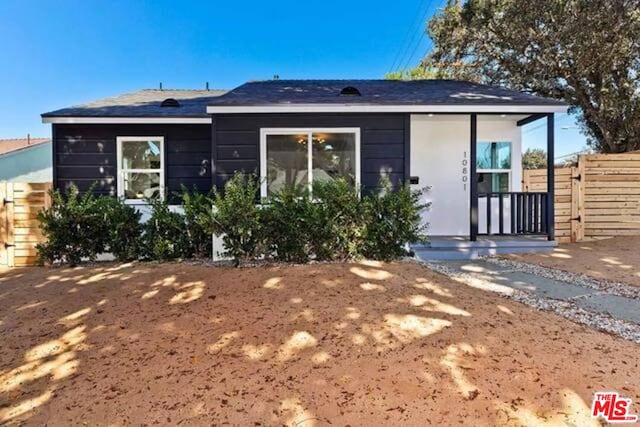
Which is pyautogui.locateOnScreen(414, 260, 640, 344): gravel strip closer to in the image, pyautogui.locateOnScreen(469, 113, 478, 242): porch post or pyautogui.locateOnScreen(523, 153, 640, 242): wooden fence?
pyautogui.locateOnScreen(469, 113, 478, 242): porch post

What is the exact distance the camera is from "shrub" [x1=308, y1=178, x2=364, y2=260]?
546cm

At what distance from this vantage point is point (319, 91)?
768cm

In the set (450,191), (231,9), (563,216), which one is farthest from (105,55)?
(563,216)

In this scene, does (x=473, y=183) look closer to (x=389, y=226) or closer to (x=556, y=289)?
(x=389, y=226)

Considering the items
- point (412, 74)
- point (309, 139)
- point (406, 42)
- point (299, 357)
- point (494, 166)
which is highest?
point (406, 42)

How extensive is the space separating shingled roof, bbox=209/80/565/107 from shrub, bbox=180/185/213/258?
1629 mm

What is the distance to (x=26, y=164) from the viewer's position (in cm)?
A: 1892

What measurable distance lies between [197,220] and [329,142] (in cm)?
262

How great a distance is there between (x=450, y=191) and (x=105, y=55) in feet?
49.3

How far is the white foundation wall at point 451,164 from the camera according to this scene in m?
8.09

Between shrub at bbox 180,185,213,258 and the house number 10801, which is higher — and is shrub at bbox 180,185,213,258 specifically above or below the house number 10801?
below

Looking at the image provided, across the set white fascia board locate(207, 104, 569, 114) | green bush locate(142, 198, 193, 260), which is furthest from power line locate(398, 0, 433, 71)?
green bush locate(142, 198, 193, 260)

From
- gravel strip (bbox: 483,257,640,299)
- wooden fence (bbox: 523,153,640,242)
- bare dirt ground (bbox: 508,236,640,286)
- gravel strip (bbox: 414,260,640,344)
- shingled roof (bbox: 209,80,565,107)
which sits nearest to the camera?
gravel strip (bbox: 414,260,640,344)

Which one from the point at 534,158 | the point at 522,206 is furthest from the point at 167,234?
the point at 534,158
